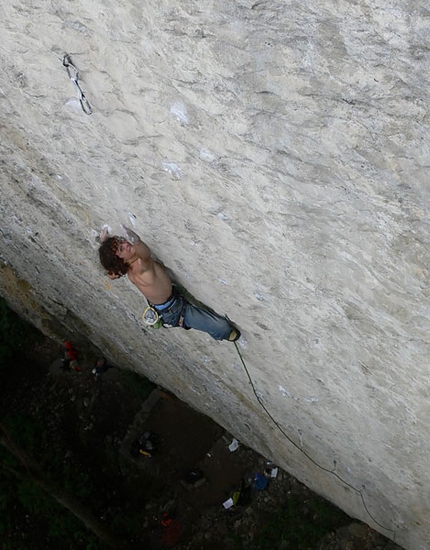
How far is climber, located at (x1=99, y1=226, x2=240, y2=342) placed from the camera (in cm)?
262

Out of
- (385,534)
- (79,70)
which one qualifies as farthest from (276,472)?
(79,70)

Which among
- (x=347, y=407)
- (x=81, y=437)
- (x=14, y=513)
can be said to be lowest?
(x=14, y=513)

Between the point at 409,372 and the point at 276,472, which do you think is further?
the point at 276,472

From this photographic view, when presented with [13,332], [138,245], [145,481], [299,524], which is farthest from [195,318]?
[13,332]

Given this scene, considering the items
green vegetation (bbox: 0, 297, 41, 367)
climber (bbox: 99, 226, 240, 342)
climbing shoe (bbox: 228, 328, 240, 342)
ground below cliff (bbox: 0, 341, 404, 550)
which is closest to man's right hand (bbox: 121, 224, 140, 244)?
climber (bbox: 99, 226, 240, 342)

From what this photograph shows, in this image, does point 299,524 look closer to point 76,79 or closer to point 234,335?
point 234,335

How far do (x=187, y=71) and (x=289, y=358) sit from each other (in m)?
1.43

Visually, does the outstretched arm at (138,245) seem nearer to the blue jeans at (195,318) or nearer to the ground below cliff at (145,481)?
the blue jeans at (195,318)

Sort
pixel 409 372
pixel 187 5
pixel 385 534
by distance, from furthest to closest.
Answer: pixel 385 534, pixel 409 372, pixel 187 5

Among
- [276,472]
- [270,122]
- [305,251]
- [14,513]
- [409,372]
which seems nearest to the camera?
[270,122]

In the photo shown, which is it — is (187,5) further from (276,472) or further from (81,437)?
(81,437)

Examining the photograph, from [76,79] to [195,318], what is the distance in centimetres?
129

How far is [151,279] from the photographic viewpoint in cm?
274

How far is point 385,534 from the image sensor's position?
4.01 metres
